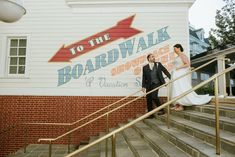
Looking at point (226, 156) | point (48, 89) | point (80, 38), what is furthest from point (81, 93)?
point (226, 156)

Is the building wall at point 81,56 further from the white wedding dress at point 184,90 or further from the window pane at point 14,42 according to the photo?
the white wedding dress at point 184,90

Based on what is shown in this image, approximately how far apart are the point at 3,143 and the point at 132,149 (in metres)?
A: 5.51

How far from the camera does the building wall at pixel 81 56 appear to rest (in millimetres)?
7910

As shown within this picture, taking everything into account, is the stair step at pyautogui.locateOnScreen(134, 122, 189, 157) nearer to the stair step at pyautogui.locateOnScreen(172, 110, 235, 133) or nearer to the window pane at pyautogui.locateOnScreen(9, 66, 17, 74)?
the stair step at pyautogui.locateOnScreen(172, 110, 235, 133)

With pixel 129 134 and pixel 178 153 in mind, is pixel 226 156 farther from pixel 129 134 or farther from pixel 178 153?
pixel 129 134

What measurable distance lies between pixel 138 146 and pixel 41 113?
4708 mm

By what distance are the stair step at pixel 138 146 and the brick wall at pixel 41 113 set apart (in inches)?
104

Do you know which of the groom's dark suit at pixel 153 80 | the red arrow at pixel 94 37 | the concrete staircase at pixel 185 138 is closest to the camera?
the concrete staircase at pixel 185 138

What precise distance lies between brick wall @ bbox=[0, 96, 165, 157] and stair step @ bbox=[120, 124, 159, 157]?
8.64 ft

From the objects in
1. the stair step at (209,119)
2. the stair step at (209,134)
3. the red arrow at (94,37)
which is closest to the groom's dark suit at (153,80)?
the stair step at (209,119)

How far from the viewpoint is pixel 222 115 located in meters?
4.11

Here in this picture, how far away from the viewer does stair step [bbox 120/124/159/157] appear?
3.76 m

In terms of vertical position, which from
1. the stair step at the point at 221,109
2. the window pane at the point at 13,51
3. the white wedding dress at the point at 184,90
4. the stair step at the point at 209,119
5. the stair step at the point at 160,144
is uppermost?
the window pane at the point at 13,51

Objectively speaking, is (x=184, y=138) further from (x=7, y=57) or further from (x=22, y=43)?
(x=7, y=57)
